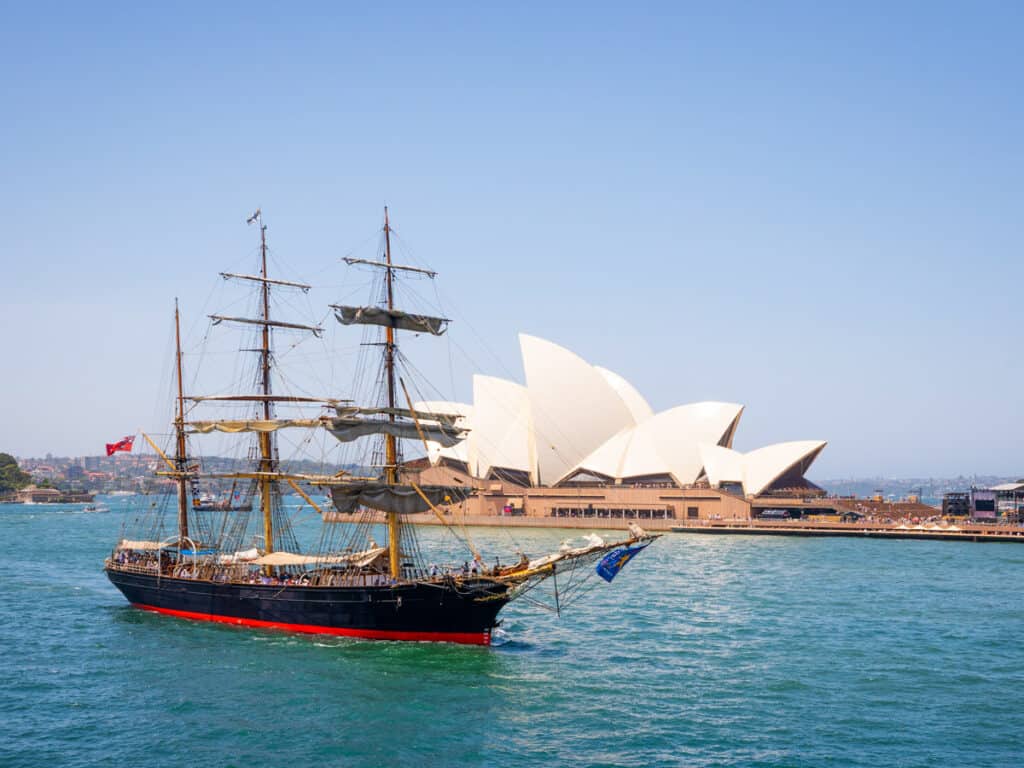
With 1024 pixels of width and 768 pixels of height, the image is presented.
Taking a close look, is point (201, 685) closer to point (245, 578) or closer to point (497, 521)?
point (245, 578)

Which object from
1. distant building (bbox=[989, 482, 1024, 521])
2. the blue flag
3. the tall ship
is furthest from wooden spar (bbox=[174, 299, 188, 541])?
distant building (bbox=[989, 482, 1024, 521])

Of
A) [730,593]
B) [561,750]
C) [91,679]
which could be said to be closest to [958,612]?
[730,593]

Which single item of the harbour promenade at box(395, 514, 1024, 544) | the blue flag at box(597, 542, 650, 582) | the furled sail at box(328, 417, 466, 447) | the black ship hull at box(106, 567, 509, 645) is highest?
the furled sail at box(328, 417, 466, 447)

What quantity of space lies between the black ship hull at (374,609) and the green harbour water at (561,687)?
81 centimetres

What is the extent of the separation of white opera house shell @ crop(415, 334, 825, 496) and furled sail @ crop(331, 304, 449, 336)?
59.7 metres

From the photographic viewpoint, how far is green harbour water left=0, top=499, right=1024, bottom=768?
22578 mm

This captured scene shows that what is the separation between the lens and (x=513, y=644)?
34750mm

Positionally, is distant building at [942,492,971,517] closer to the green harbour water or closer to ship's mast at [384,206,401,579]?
Answer: the green harbour water

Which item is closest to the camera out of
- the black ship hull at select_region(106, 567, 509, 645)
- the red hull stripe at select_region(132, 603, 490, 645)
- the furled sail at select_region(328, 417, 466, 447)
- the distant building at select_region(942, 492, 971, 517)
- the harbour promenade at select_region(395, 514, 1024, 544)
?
the black ship hull at select_region(106, 567, 509, 645)

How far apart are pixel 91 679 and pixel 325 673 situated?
724cm

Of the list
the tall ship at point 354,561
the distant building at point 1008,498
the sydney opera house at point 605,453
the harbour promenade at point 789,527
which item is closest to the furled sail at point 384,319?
the tall ship at point 354,561

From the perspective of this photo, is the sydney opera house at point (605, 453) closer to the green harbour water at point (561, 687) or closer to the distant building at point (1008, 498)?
the distant building at point (1008, 498)

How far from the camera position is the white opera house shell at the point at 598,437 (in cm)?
10056

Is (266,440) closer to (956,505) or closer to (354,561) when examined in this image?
(354,561)
